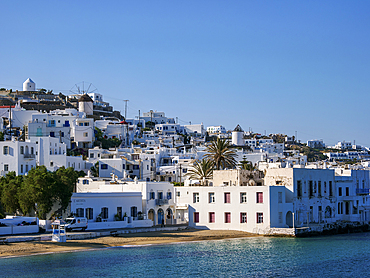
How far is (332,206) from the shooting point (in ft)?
190

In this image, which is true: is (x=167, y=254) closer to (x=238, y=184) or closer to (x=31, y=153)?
(x=238, y=184)

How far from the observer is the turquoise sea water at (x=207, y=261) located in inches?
1304

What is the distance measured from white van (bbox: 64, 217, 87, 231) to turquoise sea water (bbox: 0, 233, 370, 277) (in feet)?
18.6

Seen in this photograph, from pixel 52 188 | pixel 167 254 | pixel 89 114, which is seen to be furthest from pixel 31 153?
pixel 89 114

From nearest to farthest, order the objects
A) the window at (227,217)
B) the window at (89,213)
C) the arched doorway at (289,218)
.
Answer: the window at (89,213), the arched doorway at (289,218), the window at (227,217)

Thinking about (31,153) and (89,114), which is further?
(89,114)

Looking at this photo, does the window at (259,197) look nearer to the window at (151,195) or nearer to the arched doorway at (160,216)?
the arched doorway at (160,216)

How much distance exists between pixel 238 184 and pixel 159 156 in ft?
128

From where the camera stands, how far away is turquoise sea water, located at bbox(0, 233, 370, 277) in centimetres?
3312

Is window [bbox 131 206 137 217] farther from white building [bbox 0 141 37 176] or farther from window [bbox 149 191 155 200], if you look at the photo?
white building [bbox 0 141 37 176]

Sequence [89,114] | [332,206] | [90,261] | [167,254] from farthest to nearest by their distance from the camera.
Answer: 1. [89,114]
2. [332,206]
3. [167,254]
4. [90,261]

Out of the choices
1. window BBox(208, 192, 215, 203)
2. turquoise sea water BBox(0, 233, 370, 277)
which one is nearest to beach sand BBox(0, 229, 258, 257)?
turquoise sea water BBox(0, 233, 370, 277)

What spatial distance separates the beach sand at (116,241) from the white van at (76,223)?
2645 millimetres

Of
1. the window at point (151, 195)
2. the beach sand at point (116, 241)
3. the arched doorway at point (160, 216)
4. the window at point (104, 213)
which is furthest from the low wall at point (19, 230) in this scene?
the arched doorway at point (160, 216)
